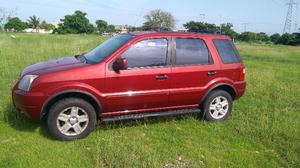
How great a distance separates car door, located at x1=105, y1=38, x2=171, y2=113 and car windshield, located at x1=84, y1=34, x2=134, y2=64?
0.23 m

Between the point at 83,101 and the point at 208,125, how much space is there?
2425 mm

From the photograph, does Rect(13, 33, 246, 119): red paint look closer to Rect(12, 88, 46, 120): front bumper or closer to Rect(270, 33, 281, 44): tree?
Rect(12, 88, 46, 120): front bumper

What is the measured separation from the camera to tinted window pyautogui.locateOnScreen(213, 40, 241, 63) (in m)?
6.43

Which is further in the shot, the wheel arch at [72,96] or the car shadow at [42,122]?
the car shadow at [42,122]

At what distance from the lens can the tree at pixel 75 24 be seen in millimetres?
88438

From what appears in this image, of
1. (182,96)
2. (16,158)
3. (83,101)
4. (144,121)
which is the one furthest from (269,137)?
(16,158)

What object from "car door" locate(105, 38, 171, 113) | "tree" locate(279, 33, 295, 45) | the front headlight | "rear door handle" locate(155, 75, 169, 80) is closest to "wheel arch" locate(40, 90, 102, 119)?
"car door" locate(105, 38, 171, 113)

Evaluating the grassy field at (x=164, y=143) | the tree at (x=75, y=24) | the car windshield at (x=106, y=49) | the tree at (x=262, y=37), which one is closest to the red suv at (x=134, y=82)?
the car windshield at (x=106, y=49)

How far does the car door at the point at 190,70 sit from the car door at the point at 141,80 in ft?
0.52

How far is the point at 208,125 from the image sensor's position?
6.26 m

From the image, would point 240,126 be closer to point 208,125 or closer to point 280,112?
point 208,125

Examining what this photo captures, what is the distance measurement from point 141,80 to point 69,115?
129 cm

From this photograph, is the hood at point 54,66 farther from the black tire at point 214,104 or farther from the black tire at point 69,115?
the black tire at point 214,104

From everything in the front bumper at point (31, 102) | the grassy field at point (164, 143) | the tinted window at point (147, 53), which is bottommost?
the grassy field at point (164, 143)
